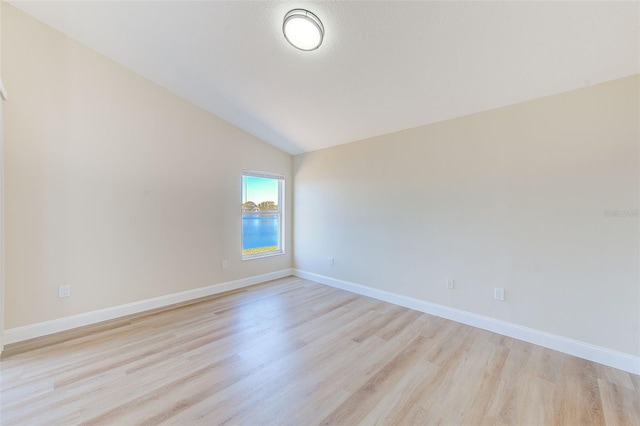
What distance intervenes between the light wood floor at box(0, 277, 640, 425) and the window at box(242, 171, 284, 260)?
1.63 metres

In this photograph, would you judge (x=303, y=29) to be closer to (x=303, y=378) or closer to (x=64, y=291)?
(x=303, y=378)

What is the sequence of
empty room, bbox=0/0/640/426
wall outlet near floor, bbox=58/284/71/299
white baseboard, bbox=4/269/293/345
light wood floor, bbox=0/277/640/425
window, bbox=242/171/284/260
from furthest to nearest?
window, bbox=242/171/284/260, wall outlet near floor, bbox=58/284/71/299, white baseboard, bbox=4/269/293/345, empty room, bbox=0/0/640/426, light wood floor, bbox=0/277/640/425

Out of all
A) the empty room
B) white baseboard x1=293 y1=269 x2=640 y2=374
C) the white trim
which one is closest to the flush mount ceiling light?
the empty room

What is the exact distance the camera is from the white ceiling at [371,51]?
5.72 feet

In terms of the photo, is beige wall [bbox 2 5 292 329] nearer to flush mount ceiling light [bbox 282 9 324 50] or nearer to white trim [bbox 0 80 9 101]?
white trim [bbox 0 80 9 101]

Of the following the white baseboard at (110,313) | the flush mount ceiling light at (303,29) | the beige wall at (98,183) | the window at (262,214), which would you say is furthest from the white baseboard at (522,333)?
the flush mount ceiling light at (303,29)

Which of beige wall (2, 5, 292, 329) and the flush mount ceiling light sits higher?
the flush mount ceiling light

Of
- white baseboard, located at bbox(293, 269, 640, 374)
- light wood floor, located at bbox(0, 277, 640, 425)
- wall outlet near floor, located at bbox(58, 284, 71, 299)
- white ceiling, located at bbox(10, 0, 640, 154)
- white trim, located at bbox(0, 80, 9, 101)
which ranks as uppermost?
white ceiling, located at bbox(10, 0, 640, 154)

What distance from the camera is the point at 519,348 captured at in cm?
231

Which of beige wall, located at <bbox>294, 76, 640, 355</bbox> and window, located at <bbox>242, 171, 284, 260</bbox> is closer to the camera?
beige wall, located at <bbox>294, 76, 640, 355</bbox>

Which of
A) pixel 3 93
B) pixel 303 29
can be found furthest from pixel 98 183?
pixel 303 29

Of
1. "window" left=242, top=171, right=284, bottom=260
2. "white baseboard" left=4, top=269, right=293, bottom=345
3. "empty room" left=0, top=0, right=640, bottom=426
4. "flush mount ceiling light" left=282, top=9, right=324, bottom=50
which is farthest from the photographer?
"window" left=242, top=171, right=284, bottom=260

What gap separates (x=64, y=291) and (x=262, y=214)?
100 inches

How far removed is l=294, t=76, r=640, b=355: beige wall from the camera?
2072 millimetres
